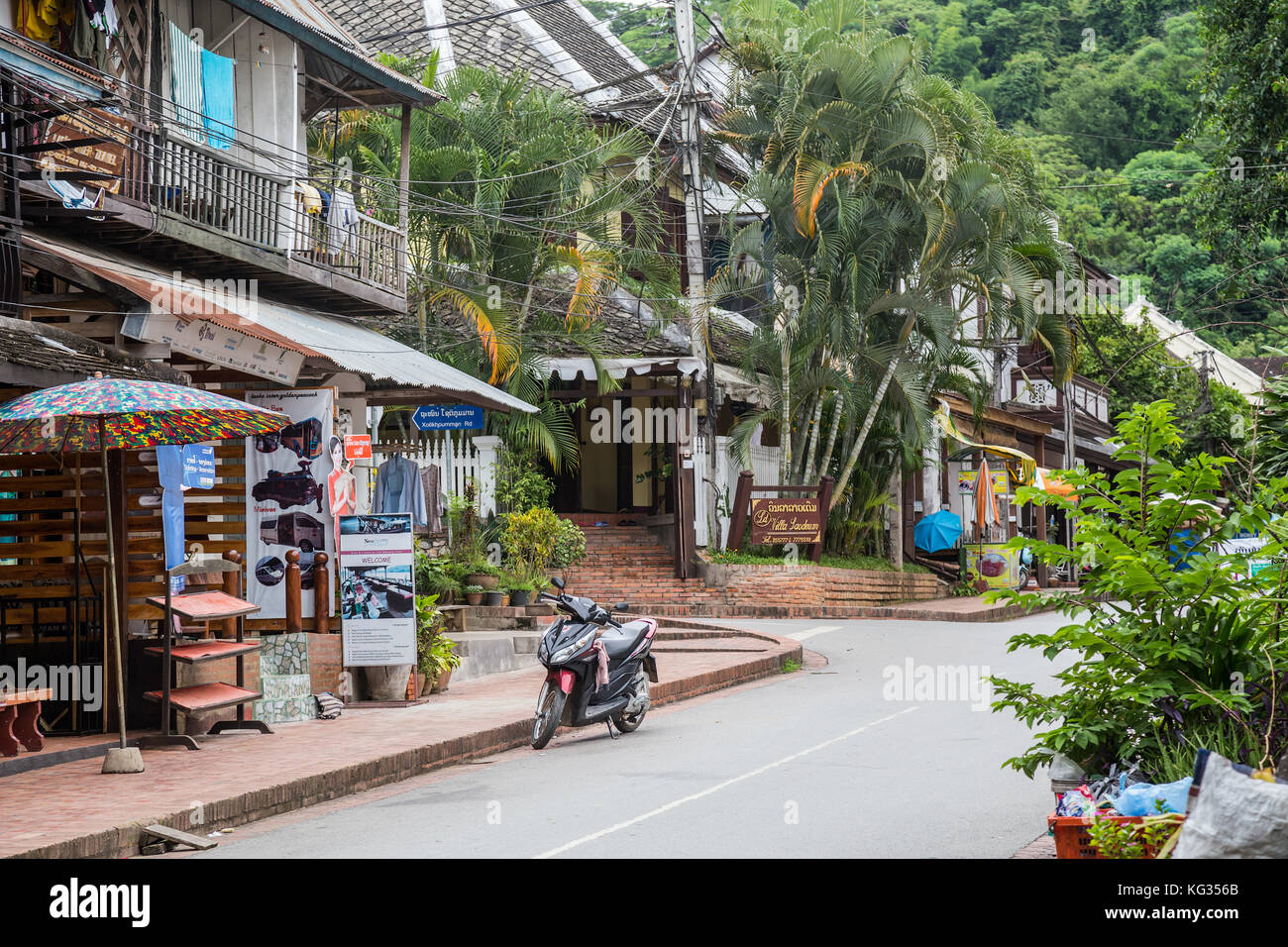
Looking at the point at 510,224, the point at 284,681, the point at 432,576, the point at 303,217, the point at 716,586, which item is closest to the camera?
the point at 284,681

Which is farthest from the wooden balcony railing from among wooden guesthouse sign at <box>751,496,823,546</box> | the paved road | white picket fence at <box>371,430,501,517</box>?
wooden guesthouse sign at <box>751,496,823,546</box>

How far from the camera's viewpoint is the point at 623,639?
42.7 ft

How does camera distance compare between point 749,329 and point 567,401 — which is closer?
point 567,401

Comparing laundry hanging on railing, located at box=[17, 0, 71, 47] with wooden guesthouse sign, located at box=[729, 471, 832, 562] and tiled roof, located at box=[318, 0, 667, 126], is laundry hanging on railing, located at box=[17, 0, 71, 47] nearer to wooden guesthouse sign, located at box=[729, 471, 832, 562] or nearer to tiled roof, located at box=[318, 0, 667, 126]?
wooden guesthouse sign, located at box=[729, 471, 832, 562]

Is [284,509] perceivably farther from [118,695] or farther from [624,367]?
[624,367]

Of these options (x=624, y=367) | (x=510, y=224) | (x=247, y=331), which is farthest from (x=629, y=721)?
(x=624, y=367)

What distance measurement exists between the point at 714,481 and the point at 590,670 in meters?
15.1

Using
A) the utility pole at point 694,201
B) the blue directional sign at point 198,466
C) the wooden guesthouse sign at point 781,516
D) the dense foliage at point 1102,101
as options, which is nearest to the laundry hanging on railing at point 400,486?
the blue directional sign at point 198,466

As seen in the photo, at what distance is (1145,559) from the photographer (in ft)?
21.9

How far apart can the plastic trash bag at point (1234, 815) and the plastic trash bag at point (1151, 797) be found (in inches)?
29.0

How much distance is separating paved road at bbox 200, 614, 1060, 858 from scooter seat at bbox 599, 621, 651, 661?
0.75 m
